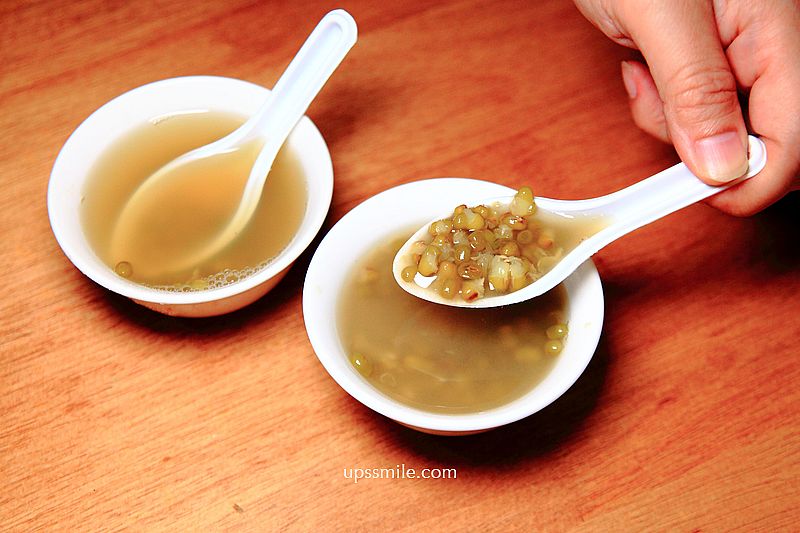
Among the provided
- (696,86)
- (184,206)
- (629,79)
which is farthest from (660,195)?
(184,206)

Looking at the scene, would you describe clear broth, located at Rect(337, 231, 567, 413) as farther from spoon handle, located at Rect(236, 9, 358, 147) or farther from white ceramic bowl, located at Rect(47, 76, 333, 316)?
spoon handle, located at Rect(236, 9, 358, 147)

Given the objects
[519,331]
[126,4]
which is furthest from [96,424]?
[126,4]

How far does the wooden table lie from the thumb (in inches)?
11.2

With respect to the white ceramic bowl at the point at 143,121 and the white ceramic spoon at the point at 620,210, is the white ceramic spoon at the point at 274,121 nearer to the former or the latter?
the white ceramic bowl at the point at 143,121

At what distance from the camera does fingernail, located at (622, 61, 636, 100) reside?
1.47m

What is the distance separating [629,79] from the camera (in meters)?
1.48

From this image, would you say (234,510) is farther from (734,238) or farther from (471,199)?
(734,238)

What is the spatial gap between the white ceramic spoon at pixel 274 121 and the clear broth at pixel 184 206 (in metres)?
0.01

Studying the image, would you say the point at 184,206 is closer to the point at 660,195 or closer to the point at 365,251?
the point at 365,251

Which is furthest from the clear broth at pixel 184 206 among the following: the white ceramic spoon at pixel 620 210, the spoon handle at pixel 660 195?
the spoon handle at pixel 660 195

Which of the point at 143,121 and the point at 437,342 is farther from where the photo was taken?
the point at 143,121

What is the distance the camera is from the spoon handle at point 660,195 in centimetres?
115

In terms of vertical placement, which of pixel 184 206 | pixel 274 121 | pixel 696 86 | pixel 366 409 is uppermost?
pixel 696 86

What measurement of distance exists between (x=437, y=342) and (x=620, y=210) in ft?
1.13
